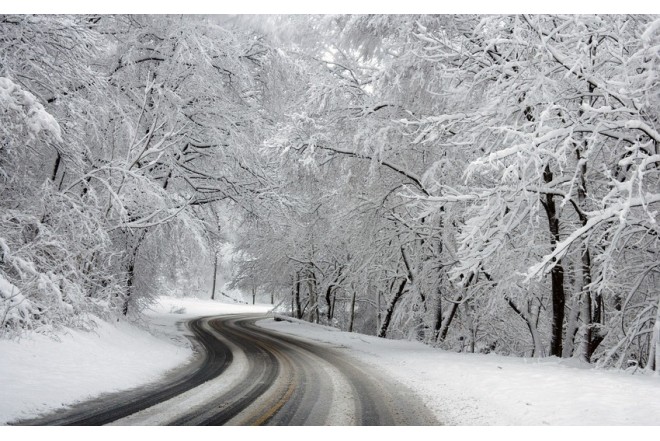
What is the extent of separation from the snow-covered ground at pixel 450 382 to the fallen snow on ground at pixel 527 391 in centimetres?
1

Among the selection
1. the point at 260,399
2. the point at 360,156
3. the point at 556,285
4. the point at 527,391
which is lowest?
the point at 260,399

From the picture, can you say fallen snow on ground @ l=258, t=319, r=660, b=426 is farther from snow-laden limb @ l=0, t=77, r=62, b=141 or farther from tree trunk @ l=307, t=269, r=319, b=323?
tree trunk @ l=307, t=269, r=319, b=323

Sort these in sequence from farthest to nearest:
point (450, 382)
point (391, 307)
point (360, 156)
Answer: point (391, 307), point (360, 156), point (450, 382)

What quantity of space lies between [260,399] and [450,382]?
11.3 feet

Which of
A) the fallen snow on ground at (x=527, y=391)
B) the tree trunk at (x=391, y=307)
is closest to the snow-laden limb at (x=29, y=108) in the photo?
the fallen snow on ground at (x=527, y=391)

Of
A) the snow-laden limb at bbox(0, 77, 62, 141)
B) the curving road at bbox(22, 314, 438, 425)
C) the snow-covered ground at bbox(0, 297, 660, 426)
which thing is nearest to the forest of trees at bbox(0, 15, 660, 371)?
the snow-laden limb at bbox(0, 77, 62, 141)

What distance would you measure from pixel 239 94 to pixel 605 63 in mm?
8569

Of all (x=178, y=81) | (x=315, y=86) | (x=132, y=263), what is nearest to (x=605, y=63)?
(x=315, y=86)

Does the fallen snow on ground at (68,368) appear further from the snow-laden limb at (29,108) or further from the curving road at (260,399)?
the snow-laden limb at (29,108)

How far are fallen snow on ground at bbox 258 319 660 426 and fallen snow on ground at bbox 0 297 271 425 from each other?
14.7ft

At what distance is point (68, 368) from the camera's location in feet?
20.8

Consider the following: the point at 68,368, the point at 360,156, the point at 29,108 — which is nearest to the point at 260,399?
the point at 68,368

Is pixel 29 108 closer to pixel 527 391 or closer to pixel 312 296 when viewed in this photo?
pixel 527 391

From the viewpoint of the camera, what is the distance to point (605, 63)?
21.5ft
